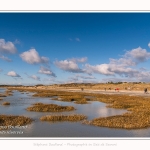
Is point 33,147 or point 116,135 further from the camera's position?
point 116,135

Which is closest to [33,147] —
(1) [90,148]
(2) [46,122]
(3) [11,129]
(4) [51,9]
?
(1) [90,148]

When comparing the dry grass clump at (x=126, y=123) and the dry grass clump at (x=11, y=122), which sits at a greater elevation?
the dry grass clump at (x=11, y=122)

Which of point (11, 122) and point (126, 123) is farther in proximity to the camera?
point (11, 122)

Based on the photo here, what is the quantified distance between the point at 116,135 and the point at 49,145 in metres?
7.09

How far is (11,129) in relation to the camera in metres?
23.4

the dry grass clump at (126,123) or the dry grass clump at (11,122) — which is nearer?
the dry grass clump at (126,123)

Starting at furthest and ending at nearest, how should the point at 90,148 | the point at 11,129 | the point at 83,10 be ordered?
the point at 11,129
the point at 83,10
the point at 90,148

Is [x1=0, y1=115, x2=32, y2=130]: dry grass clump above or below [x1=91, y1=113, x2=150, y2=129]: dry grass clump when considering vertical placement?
above

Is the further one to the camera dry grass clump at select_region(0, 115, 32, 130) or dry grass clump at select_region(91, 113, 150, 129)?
dry grass clump at select_region(0, 115, 32, 130)

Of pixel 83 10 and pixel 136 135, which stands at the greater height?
pixel 83 10

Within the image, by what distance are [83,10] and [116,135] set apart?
11880 mm

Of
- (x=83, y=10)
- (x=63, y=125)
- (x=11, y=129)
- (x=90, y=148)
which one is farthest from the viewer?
(x=63, y=125)

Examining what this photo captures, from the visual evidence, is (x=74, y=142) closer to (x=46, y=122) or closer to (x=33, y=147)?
(x=33, y=147)

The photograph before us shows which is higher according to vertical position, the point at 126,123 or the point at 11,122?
the point at 11,122
